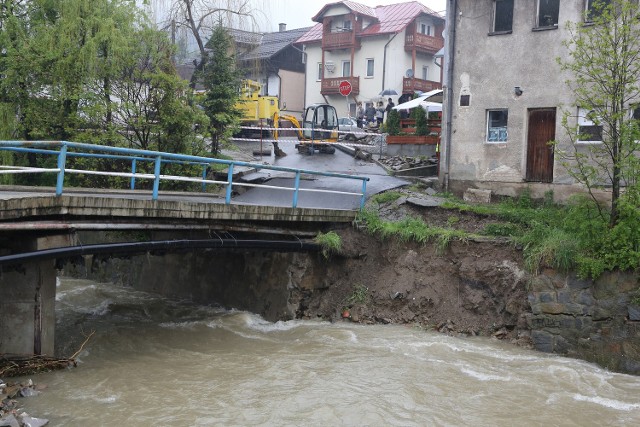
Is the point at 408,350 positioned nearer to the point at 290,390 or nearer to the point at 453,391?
the point at 453,391

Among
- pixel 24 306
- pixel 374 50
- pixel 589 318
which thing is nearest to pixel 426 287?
pixel 589 318

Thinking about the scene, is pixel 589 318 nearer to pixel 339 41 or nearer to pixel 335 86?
pixel 335 86

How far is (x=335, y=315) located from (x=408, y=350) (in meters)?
3.01

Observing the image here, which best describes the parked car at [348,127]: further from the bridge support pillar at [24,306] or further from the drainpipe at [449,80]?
the bridge support pillar at [24,306]

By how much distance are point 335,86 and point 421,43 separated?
6.56 metres

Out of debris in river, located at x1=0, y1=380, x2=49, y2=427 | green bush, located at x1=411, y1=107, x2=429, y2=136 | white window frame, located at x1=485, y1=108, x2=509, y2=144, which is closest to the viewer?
debris in river, located at x1=0, y1=380, x2=49, y2=427

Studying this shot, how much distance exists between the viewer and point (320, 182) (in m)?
20.5

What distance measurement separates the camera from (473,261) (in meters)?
14.3

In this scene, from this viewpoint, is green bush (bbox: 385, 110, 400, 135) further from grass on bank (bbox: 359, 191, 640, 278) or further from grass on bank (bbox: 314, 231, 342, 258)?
grass on bank (bbox: 314, 231, 342, 258)

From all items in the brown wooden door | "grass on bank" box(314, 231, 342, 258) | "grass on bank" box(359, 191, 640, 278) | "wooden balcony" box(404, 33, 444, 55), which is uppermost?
"wooden balcony" box(404, 33, 444, 55)

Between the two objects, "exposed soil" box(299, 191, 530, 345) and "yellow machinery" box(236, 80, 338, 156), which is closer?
"exposed soil" box(299, 191, 530, 345)

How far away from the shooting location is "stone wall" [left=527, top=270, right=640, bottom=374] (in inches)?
476

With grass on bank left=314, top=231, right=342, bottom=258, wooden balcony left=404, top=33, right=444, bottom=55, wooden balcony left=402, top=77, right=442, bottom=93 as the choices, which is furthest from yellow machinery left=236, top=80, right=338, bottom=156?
wooden balcony left=404, top=33, right=444, bottom=55

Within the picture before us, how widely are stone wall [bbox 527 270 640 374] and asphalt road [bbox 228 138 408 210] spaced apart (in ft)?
19.3
